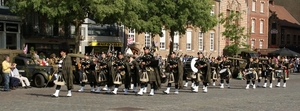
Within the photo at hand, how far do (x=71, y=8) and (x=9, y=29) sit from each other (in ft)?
24.5

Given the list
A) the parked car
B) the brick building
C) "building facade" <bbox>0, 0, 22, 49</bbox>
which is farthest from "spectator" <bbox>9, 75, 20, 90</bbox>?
the brick building

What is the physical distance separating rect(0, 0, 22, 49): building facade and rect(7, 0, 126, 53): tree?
12.9ft

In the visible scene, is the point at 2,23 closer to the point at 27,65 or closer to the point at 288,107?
the point at 27,65

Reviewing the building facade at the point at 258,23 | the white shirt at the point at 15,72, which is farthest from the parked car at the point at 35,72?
the building facade at the point at 258,23

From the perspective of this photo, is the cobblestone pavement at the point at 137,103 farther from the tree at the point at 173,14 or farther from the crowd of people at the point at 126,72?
the tree at the point at 173,14

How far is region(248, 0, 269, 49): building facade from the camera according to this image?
221 feet

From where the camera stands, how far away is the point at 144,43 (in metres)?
47.5

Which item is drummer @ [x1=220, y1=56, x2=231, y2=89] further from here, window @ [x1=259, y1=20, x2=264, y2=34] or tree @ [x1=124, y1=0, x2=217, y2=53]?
window @ [x1=259, y1=20, x2=264, y2=34]

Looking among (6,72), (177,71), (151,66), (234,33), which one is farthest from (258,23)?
(6,72)

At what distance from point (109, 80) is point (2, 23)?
15.5 metres

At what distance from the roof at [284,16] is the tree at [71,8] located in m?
51.6

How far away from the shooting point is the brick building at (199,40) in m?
48.9

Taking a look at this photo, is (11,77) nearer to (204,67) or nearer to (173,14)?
(204,67)

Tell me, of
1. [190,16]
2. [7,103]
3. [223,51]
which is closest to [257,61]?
[190,16]
